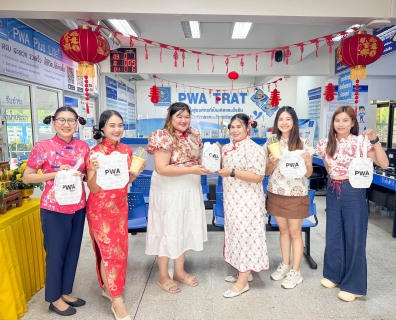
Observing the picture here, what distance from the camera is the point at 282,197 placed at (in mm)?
2475

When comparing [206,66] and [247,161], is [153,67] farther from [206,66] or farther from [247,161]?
[247,161]

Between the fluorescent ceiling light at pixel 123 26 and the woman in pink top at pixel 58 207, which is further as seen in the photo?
the fluorescent ceiling light at pixel 123 26

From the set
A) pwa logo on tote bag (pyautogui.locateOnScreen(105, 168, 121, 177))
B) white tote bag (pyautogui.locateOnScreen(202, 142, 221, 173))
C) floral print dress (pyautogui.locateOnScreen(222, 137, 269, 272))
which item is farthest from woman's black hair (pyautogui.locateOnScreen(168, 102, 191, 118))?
pwa logo on tote bag (pyautogui.locateOnScreen(105, 168, 121, 177))

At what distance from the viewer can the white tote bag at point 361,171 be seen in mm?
2096

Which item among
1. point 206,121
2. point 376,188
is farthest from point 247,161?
point 206,121

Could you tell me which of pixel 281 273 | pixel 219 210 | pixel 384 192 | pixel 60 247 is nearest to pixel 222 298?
pixel 281 273

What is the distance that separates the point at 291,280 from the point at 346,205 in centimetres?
83

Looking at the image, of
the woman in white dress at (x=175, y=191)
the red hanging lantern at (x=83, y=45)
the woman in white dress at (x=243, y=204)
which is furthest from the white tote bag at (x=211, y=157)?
the red hanging lantern at (x=83, y=45)

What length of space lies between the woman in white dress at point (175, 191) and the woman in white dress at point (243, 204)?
26cm

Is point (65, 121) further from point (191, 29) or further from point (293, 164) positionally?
point (191, 29)

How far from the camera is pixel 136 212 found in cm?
306

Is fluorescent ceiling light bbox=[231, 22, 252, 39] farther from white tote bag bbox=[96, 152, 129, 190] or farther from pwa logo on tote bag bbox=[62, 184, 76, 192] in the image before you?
pwa logo on tote bag bbox=[62, 184, 76, 192]

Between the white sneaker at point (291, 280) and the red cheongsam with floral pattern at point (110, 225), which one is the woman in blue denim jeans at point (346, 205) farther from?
the red cheongsam with floral pattern at point (110, 225)

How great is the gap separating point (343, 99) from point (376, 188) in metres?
3.01
